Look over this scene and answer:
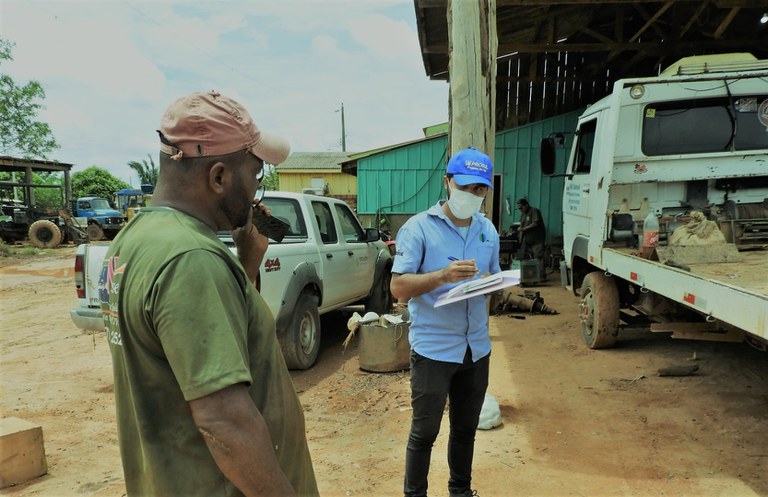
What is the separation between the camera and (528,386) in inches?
189

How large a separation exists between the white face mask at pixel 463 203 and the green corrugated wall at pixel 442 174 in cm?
998

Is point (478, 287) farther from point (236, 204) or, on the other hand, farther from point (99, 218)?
point (99, 218)

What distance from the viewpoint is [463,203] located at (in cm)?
257

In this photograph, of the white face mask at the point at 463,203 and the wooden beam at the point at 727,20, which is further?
the wooden beam at the point at 727,20

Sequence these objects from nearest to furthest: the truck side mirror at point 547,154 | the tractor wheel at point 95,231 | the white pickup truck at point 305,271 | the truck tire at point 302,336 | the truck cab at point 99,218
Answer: the white pickup truck at point 305,271 → the truck tire at point 302,336 → the truck side mirror at point 547,154 → the tractor wheel at point 95,231 → the truck cab at point 99,218

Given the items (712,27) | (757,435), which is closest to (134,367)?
(757,435)

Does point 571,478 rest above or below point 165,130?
below

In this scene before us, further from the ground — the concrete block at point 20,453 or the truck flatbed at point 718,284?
the truck flatbed at point 718,284

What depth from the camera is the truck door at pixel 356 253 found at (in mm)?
6422

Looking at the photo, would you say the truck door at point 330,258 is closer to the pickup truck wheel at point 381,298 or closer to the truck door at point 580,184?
the pickup truck wheel at point 381,298

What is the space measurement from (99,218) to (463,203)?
2526 cm

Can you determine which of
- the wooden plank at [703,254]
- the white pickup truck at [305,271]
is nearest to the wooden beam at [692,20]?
the wooden plank at [703,254]

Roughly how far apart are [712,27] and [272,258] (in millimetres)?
9674

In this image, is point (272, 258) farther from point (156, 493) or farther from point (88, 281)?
point (156, 493)
